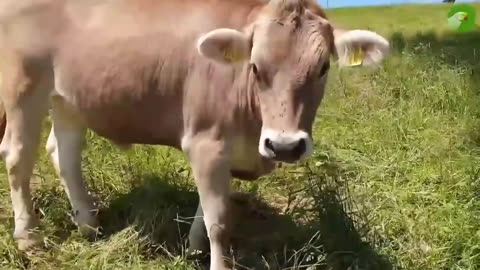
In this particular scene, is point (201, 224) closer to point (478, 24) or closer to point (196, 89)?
point (196, 89)

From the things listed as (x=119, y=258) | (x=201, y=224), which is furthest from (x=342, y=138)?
(x=119, y=258)

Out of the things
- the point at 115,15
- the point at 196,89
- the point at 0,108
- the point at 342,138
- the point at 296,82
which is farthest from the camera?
the point at 342,138

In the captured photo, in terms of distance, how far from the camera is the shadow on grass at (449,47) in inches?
323

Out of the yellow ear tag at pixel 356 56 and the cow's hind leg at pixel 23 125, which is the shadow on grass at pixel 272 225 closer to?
the cow's hind leg at pixel 23 125

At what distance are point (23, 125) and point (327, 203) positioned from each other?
180 centimetres

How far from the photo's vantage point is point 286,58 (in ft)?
11.2

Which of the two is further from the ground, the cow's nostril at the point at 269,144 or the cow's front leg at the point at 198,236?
the cow's nostril at the point at 269,144

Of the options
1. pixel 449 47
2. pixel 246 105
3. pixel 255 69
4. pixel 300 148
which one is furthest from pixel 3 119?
pixel 449 47

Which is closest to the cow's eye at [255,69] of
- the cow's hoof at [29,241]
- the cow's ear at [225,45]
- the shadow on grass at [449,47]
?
the cow's ear at [225,45]

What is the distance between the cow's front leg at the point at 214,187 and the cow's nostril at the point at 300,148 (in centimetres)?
58

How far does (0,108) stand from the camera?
489cm

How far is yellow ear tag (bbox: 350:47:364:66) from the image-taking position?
3707mm

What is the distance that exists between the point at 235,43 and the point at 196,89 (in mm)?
458

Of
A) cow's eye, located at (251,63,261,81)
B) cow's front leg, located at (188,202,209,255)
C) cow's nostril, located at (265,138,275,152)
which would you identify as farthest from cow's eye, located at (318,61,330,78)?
cow's front leg, located at (188,202,209,255)
